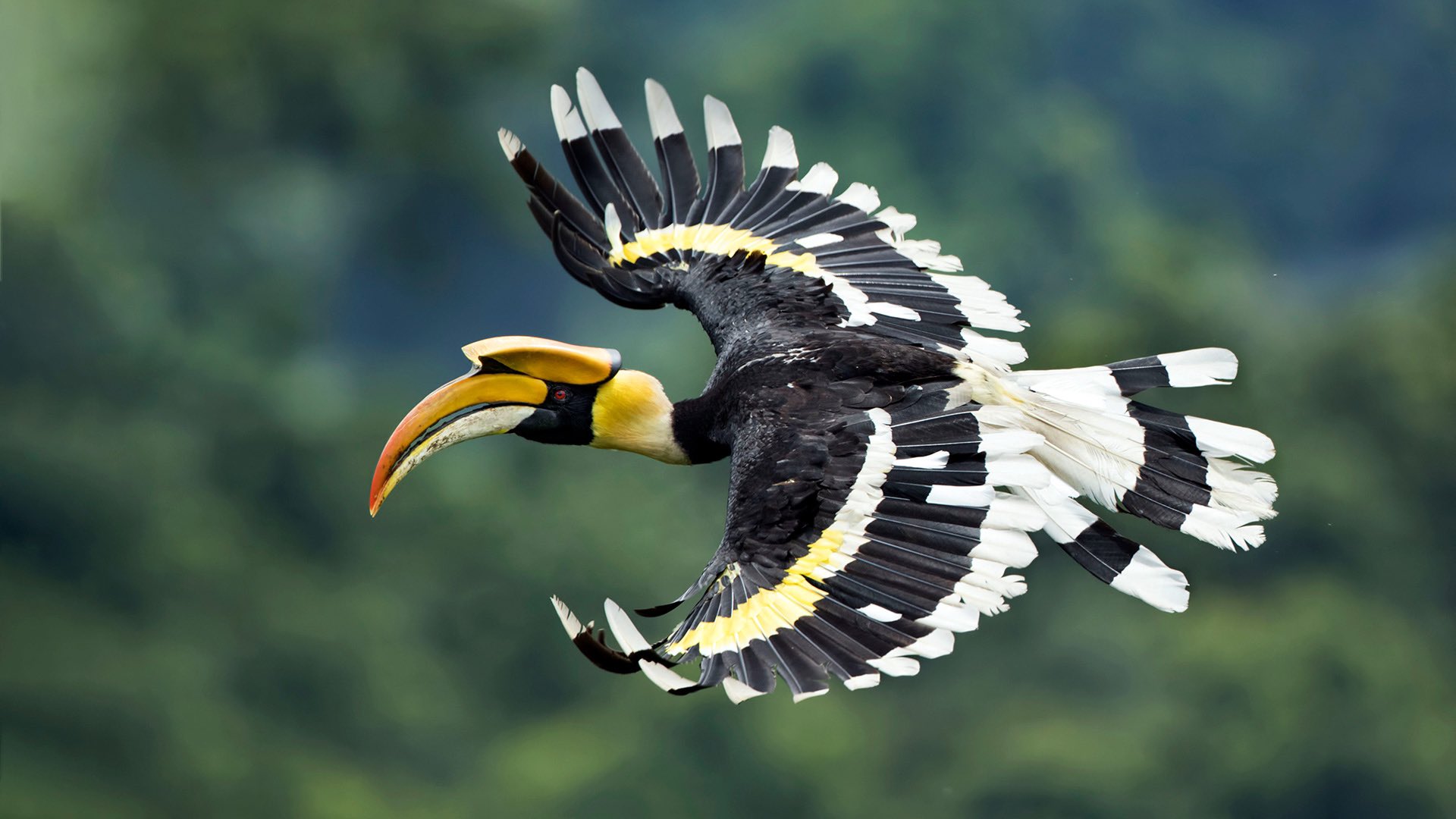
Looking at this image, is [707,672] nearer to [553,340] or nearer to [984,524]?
[984,524]

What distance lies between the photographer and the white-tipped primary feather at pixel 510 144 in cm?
497

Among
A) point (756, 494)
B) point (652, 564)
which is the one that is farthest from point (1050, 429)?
point (652, 564)

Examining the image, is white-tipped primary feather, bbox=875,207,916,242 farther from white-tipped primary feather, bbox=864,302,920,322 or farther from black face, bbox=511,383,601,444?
black face, bbox=511,383,601,444

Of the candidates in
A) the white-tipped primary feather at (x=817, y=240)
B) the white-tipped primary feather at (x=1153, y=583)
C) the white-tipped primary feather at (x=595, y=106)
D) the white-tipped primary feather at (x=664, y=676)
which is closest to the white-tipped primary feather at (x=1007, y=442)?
the white-tipped primary feather at (x=1153, y=583)

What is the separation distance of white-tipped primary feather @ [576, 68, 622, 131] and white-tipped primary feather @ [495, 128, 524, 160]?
0.46 metres

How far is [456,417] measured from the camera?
14.9ft

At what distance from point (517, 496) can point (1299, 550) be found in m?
11.5

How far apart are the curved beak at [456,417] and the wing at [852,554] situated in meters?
0.83

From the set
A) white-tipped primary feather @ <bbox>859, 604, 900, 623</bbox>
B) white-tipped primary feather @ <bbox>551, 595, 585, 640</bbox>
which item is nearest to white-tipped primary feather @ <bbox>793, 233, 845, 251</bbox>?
white-tipped primary feather @ <bbox>859, 604, 900, 623</bbox>

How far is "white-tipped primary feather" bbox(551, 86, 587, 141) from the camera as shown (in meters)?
5.35

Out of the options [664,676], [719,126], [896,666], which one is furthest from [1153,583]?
[719,126]

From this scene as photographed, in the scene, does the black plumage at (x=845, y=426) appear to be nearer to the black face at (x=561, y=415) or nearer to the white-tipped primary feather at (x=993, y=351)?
the white-tipped primary feather at (x=993, y=351)

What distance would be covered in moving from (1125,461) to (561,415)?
5.46 ft

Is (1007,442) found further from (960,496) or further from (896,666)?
(896,666)
